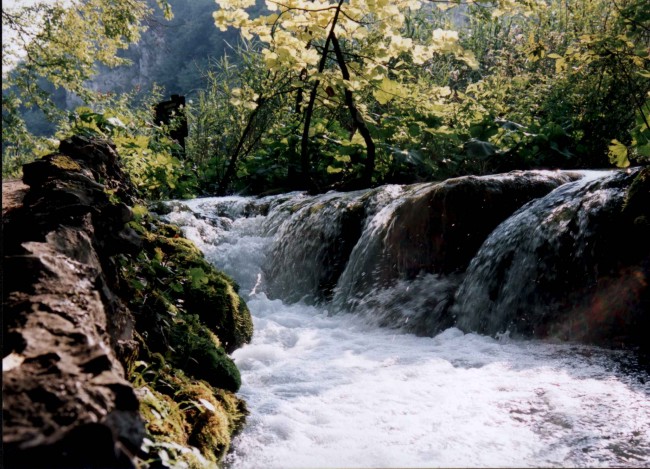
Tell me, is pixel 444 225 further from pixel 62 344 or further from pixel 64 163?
pixel 62 344

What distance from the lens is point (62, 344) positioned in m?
1.64

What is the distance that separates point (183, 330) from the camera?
3707mm

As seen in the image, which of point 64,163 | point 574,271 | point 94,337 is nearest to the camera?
point 94,337

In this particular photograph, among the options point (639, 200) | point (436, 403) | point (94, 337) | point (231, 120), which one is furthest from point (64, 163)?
point (231, 120)

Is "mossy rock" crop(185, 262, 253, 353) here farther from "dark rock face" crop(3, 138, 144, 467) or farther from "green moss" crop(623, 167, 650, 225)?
"green moss" crop(623, 167, 650, 225)

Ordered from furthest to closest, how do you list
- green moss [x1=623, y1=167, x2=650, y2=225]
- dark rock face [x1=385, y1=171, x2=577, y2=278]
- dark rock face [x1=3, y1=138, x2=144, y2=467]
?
dark rock face [x1=385, y1=171, x2=577, y2=278], green moss [x1=623, y1=167, x2=650, y2=225], dark rock face [x1=3, y1=138, x2=144, y2=467]

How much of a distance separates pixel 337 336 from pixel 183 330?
201 centimetres

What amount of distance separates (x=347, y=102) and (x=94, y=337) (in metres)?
6.66

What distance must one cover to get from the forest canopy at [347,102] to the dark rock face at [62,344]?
3.30 metres

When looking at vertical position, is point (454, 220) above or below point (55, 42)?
below

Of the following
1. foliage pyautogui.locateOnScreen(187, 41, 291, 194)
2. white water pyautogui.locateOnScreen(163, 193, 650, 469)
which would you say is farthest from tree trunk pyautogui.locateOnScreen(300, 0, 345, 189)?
white water pyautogui.locateOnScreen(163, 193, 650, 469)

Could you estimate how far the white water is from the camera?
2564 millimetres

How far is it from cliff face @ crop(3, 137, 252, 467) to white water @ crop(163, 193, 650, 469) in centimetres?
33

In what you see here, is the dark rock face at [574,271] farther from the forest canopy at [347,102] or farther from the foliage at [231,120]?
the foliage at [231,120]
